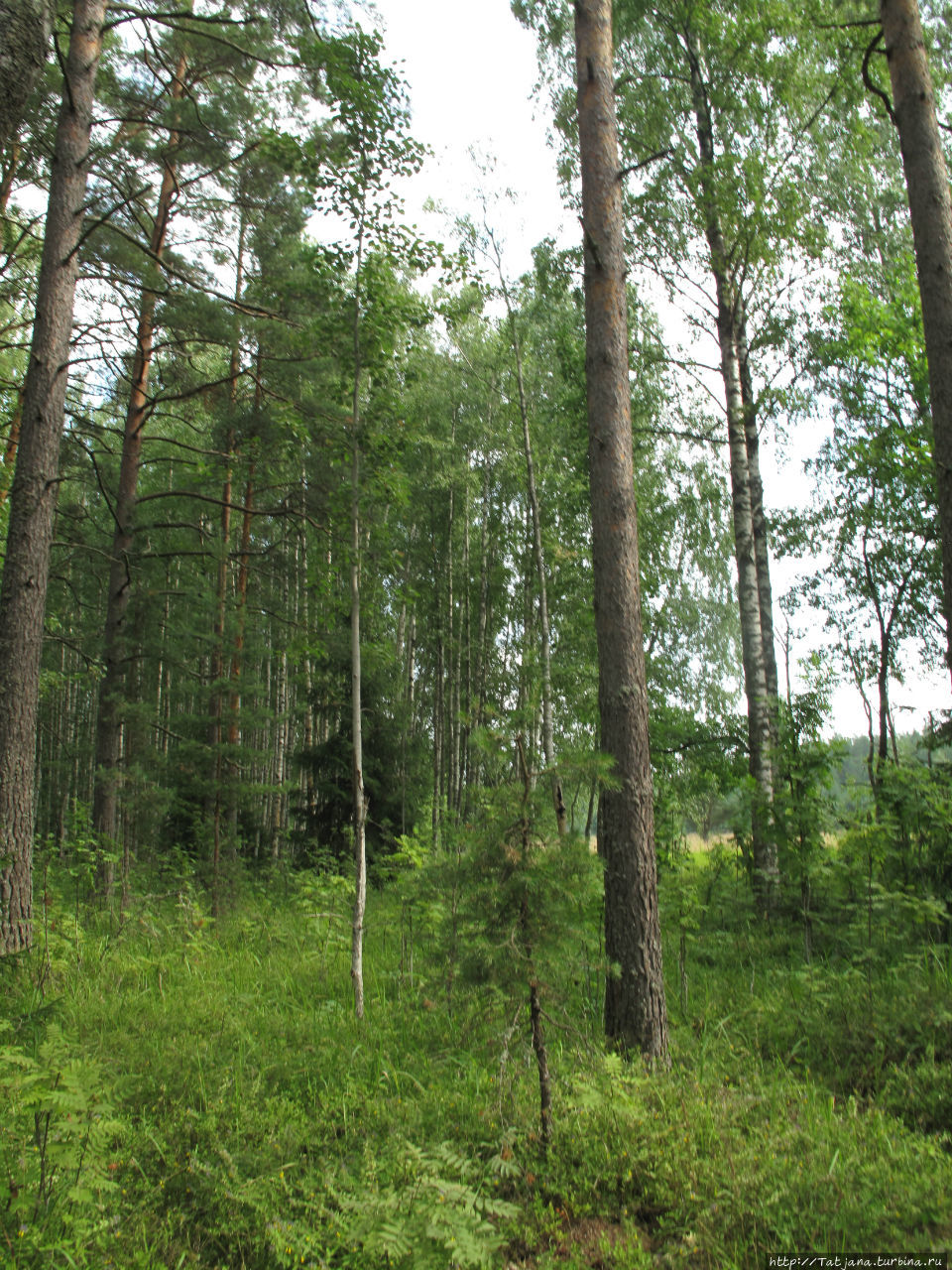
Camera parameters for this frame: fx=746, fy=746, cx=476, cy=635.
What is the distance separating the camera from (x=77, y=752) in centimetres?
1817

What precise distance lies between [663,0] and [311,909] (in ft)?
37.1

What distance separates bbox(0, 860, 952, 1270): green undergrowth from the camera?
246 cm

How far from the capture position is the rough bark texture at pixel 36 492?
5.13m

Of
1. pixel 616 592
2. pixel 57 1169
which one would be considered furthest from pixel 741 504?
pixel 57 1169

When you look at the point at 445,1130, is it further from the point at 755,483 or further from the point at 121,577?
the point at 755,483

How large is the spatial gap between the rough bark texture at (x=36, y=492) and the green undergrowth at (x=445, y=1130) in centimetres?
71

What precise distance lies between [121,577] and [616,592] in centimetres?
666

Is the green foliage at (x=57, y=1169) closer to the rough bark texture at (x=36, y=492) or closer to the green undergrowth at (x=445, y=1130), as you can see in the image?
the green undergrowth at (x=445, y=1130)

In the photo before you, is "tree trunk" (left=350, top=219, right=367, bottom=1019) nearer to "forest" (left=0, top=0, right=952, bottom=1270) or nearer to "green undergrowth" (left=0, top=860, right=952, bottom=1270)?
"forest" (left=0, top=0, right=952, bottom=1270)

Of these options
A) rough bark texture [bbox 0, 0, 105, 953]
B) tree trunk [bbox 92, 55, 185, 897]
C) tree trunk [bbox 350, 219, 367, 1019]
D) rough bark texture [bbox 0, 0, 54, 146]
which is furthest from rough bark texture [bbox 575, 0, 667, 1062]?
tree trunk [bbox 92, 55, 185, 897]

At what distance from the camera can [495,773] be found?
143 inches

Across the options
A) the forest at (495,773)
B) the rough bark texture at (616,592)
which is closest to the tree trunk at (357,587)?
the forest at (495,773)

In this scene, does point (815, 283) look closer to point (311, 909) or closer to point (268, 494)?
point (268, 494)

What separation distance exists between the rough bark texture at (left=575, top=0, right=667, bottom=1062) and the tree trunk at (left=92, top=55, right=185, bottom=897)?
497 cm
